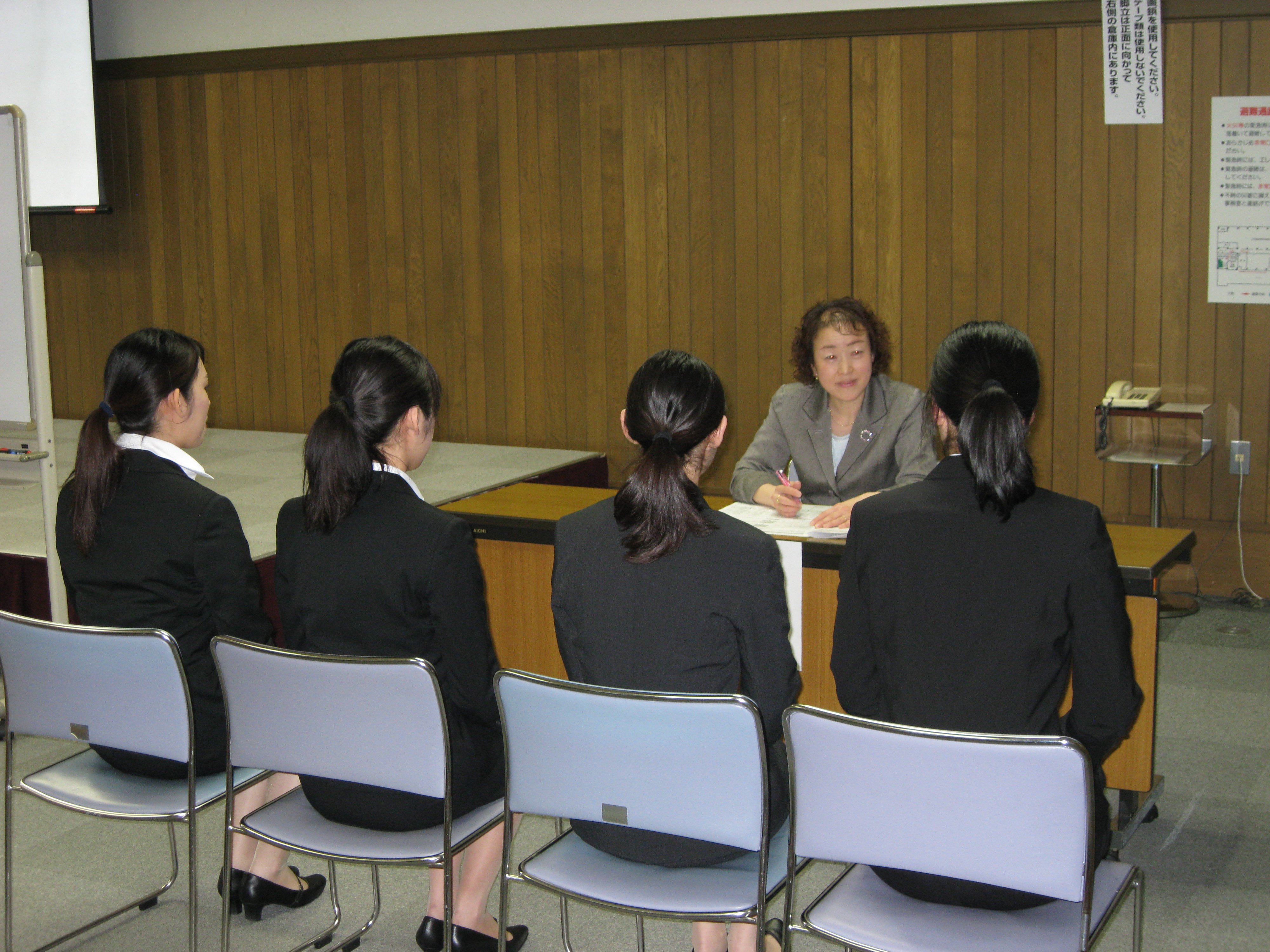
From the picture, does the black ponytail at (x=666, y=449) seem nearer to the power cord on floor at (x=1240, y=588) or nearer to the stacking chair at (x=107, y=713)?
the stacking chair at (x=107, y=713)

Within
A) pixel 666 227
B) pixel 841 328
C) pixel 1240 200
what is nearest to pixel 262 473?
pixel 666 227

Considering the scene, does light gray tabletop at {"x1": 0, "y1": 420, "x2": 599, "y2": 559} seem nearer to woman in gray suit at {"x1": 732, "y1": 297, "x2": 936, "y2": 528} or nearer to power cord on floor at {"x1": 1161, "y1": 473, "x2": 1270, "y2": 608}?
woman in gray suit at {"x1": 732, "y1": 297, "x2": 936, "y2": 528}

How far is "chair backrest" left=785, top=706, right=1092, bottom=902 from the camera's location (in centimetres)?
162

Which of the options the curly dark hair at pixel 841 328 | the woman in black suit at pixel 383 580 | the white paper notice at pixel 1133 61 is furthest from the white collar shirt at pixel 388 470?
the white paper notice at pixel 1133 61

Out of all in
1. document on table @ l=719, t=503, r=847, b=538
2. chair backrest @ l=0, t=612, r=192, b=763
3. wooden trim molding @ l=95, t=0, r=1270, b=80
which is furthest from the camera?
wooden trim molding @ l=95, t=0, r=1270, b=80

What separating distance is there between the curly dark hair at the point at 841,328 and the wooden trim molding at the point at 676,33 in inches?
86.2

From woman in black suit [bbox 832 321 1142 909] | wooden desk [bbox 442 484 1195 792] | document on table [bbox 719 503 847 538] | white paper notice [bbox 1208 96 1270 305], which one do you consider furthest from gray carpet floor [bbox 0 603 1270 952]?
white paper notice [bbox 1208 96 1270 305]

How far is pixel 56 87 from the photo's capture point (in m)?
6.38

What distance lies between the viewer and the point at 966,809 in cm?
166

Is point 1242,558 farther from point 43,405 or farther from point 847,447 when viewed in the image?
point 43,405

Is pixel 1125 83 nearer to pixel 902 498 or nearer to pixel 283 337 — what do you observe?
pixel 902 498

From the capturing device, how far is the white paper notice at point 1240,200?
181 inches

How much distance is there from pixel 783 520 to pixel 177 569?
1.42 meters

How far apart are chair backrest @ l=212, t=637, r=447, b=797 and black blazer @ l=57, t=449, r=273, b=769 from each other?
0.86ft
